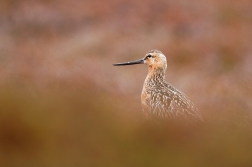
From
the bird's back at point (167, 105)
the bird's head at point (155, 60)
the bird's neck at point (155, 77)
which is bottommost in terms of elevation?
the bird's back at point (167, 105)

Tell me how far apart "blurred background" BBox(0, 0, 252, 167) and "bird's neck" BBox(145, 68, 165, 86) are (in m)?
0.28

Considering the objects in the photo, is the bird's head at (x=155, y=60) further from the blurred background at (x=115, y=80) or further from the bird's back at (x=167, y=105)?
the bird's back at (x=167, y=105)

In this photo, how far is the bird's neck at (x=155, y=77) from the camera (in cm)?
711

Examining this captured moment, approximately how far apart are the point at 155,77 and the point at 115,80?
602 cm

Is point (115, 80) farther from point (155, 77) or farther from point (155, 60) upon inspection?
point (155, 77)

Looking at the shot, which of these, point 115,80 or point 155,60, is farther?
point 115,80

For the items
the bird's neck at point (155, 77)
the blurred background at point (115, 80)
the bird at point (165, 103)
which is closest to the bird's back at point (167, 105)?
the bird at point (165, 103)

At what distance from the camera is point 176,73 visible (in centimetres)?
1658

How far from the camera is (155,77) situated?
7.38 m

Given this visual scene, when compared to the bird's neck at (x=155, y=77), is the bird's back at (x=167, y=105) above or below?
below

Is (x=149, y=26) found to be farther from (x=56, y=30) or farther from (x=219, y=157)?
(x=219, y=157)

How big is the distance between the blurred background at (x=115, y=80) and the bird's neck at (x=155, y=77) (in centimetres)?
28

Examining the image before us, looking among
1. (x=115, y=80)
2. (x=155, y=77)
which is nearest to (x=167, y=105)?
(x=155, y=77)

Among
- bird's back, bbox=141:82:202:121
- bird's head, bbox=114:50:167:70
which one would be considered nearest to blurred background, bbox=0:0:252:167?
bird's back, bbox=141:82:202:121
